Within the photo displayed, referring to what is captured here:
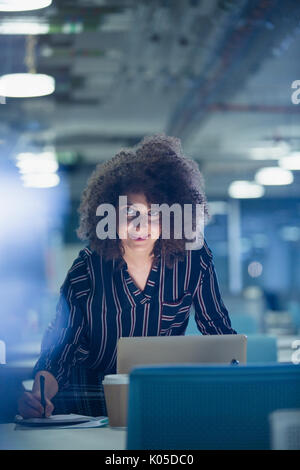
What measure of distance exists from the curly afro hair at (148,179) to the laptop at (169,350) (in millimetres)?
790

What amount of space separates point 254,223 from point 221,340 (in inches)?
751

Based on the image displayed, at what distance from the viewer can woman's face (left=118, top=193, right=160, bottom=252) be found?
3023 millimetres

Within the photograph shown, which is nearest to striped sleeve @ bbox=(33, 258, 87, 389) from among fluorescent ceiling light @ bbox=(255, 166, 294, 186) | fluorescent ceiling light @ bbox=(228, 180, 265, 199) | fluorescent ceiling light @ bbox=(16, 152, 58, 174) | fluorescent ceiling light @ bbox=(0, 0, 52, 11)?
fluorescent ceiling light @ bbox=(0, 0, 52, 11)

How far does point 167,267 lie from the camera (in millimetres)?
2963

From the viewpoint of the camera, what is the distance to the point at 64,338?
9.26ft

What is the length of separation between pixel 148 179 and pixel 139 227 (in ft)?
0.71

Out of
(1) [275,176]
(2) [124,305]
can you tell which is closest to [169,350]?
(2) [124,305]

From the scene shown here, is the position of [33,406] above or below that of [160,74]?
below

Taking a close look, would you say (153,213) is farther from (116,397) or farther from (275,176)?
(275,176)

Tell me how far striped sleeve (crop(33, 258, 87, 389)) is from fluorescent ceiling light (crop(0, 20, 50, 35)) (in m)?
3.45

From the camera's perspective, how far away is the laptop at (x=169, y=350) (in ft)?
7.54

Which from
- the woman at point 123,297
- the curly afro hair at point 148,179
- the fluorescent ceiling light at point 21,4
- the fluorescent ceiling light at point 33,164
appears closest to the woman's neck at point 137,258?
the woman at point 123,297
